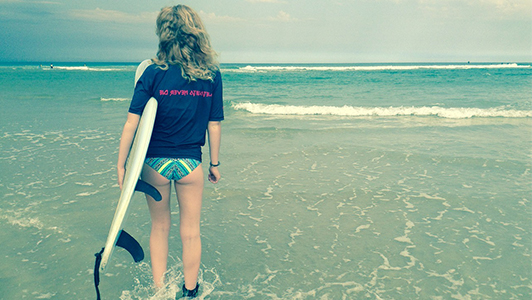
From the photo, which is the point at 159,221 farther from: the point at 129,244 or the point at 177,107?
the point at 177,107

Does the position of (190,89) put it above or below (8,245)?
above

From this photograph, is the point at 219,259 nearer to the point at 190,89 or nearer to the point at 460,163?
the point at 190,89

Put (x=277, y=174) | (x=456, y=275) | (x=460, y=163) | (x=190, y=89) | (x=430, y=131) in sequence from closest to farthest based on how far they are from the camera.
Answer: (x=190, y=89)
(x=456, y=275)
(x=277, y=174)
(x=460, y=163)
(x=430, y=131)

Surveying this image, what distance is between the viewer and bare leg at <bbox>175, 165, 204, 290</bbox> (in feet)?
8.38

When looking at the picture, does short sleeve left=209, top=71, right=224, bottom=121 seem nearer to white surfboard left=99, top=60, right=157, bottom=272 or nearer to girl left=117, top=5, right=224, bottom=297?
girl left=117, top=5, right=224, bottom=297

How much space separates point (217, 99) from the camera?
2.52 m

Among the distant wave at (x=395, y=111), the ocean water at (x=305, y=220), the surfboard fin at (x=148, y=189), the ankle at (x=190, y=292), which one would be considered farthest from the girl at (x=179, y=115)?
the distant wave at (x=395, y=111)

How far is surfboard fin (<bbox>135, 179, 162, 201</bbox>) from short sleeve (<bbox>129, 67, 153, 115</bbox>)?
47cm

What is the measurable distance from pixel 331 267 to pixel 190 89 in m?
2.20

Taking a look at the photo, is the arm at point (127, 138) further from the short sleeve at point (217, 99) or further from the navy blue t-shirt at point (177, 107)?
the short sleeve at point (217, 99)

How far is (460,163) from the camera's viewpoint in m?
6.68

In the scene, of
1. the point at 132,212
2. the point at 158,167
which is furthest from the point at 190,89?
the point at 132,212

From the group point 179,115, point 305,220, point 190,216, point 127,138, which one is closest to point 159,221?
point 190,216

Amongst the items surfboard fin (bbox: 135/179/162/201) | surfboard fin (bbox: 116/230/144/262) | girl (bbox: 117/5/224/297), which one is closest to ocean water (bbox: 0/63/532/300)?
surfboard fin (bbox: 116/230/144/262)
